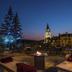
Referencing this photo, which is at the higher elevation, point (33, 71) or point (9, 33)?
point (9, 33)

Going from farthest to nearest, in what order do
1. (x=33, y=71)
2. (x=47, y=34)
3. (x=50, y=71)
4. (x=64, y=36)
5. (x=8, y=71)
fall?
(x=47, y=34), (x=64, y=36), (x=50, y=71), (x=8, y=71), (x=33, y=71)

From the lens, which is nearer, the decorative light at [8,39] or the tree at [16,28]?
the decorative light at [8,39]

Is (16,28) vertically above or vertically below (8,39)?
above

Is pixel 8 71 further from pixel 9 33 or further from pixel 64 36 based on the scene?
pixel 64 36

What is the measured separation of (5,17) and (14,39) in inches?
226

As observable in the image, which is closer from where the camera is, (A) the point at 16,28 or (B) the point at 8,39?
(B) the point at 8,39

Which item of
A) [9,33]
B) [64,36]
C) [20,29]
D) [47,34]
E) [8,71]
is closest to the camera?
[8,71]

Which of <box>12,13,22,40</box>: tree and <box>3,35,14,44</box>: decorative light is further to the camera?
<box>12,13,22,40</box>: tree

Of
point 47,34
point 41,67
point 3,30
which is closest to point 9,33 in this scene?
point 3,30

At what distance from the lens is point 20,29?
2212 inches

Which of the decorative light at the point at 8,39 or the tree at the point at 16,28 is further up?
the tree at the point at 16,28

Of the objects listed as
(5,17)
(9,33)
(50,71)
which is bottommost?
(50,71)

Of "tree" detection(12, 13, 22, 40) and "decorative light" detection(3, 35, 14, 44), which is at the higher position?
"tree" detection(12, 13, 22, 40)

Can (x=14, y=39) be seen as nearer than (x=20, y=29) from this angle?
Yes
